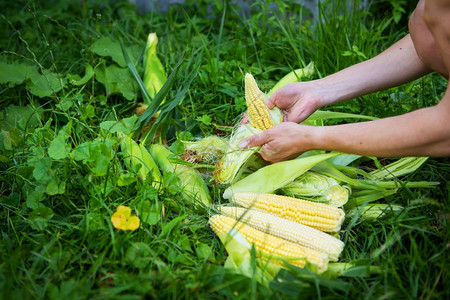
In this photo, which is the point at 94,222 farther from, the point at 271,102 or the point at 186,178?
the point at 271,102

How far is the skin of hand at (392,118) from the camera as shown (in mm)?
1814

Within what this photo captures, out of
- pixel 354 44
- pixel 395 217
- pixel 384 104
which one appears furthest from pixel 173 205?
pixel 354 44

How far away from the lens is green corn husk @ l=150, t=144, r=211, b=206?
7.67 ft

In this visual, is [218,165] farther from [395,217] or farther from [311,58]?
[311,58]

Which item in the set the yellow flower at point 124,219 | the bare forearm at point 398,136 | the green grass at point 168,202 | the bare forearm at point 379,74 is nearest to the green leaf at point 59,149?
the green grass at point 168,202

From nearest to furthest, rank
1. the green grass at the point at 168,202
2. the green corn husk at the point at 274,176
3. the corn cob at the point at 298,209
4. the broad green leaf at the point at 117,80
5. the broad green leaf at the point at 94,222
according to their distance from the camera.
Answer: the green grass at the point at 168,202 < the broad green leaf at the point at 94,222 < the corn cob at the point at 298,209 < the green corn husk at the point at 274,176 < the broad green leaf at the point at 117,80

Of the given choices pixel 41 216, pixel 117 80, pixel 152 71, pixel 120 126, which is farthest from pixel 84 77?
pixel 41 216

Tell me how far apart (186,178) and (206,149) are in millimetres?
226

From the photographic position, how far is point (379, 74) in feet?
8.13

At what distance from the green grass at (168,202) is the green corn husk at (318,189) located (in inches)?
6.0

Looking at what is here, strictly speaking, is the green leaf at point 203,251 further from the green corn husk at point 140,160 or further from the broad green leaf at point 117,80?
the broad green leaf at point 117,80

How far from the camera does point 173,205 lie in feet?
7.55

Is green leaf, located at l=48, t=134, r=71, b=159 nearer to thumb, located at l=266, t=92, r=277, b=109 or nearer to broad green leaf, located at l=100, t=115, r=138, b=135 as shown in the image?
broad green leaf, located at l=100, t=115, r=138, b=135

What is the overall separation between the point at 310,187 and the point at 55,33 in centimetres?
283
